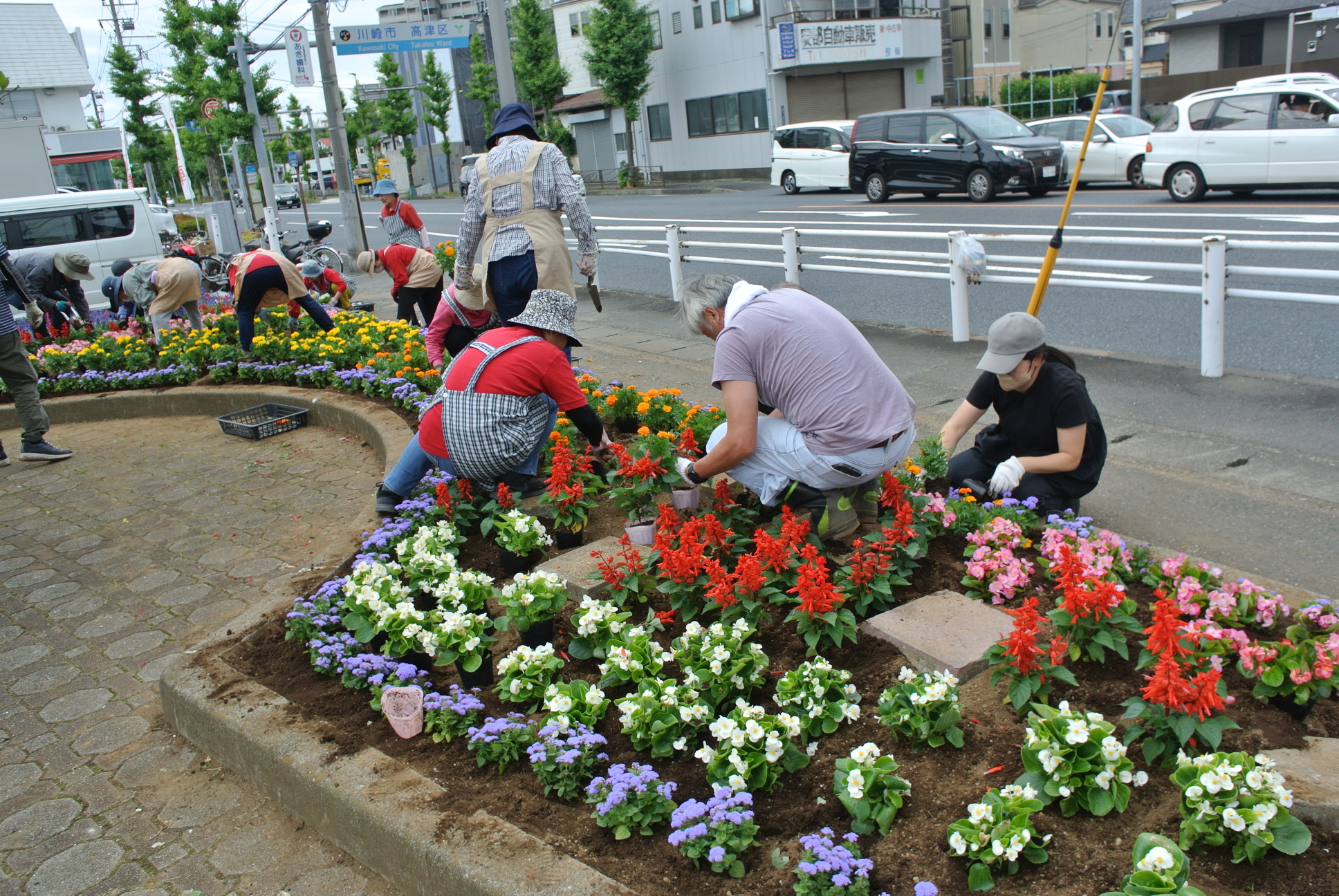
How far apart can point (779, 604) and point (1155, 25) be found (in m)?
49.0

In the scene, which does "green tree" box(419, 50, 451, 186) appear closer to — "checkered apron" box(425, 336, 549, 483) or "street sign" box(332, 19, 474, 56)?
"street sign" box(332, 19, 474, 56)

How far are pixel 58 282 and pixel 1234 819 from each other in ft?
45.6

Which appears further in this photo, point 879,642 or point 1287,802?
point 879,642

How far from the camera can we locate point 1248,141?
15406 millimetres

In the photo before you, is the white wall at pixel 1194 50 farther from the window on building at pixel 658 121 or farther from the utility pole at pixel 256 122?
the utility pole at pixel 256 122

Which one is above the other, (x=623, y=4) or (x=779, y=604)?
(x=623, y=4)

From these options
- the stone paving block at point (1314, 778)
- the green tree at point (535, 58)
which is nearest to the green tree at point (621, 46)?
the green tree at point (535, 58)

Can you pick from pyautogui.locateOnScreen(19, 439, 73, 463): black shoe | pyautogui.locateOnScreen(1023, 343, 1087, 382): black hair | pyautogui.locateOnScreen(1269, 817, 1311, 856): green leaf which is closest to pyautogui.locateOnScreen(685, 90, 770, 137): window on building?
pyautogui.locateOnScreen(19, 439, 73, 463): black shoe

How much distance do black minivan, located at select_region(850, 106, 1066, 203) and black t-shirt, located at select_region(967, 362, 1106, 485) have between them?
50.9 ft

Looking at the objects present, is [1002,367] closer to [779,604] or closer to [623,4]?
[779,604]

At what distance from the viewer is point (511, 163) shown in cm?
592

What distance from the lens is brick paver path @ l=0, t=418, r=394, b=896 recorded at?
2.96 meters

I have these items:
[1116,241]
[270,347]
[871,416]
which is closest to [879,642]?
[871,416]

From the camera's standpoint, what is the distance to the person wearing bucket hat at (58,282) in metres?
12.3
